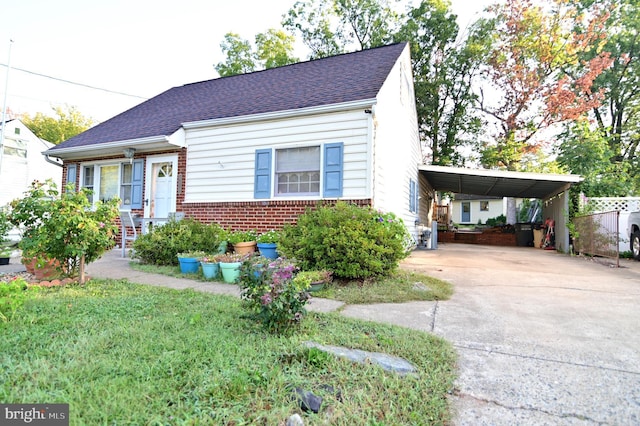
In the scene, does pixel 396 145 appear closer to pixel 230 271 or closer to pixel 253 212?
pixel 253 212

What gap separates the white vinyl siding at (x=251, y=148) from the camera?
6.82 m

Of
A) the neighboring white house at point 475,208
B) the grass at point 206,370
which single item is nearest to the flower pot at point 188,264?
the grass at point 206,370

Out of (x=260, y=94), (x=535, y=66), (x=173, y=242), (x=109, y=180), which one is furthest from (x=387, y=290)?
(x=535, y=66)

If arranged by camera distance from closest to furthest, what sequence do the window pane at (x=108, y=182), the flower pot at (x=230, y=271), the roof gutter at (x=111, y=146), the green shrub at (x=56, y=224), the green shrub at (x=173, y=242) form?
the green shrub at (x=56, y=224) < the flower pot at (x=230, y=271) < the green shrub at (x=173, y=242) < the roof gutter at (x=111, y=146) < the window pane at (x=108, y=182)

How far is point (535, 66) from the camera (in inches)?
690

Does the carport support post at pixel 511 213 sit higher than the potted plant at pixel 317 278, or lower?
higher

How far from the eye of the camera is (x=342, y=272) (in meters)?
5.05

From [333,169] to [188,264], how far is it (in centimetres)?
337

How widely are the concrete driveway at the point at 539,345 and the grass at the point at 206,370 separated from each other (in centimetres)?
25

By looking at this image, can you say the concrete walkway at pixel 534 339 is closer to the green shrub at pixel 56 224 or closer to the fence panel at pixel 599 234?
the green shrub at pixel 56 224

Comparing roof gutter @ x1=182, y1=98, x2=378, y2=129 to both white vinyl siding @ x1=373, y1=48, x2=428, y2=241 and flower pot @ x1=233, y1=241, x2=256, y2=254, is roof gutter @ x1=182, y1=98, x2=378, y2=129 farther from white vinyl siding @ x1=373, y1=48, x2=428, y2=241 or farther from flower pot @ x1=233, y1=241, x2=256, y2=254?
flower pot @ x1=233, y1=241, x2=256, y2=254

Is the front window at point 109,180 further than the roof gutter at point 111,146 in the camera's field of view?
Yes

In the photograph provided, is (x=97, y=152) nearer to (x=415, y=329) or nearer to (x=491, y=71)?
(x=415, y=329)

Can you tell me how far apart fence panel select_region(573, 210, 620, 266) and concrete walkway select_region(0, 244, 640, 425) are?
2912 millimetres
